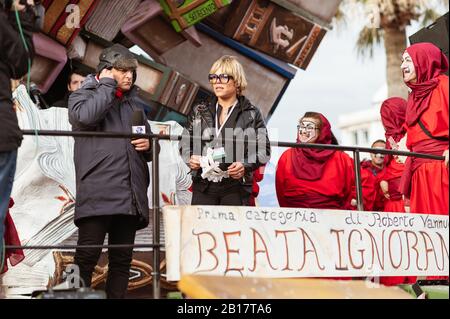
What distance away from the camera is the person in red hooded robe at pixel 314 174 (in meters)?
6.57

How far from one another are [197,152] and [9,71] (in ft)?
4.70

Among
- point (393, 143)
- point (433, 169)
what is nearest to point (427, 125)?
point (433, 169)

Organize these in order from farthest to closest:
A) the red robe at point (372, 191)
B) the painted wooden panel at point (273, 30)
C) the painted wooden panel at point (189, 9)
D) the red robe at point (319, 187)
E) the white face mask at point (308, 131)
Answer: the painted wooden panel at point (273, 30), the painted wooden panel at point (189, 9), the red robe at point (372, 191), the white face mask at point (308, 131), the red robe at point (319, 187)

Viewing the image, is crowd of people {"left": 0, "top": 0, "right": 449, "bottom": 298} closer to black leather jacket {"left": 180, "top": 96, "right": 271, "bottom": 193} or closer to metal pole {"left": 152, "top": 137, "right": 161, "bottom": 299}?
black leather jacket {"left": 180, "top": 96, "right": 271, "bottom": 193}

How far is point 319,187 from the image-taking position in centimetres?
659

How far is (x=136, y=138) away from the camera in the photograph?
16.6 feet

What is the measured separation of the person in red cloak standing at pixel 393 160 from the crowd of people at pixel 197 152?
0.74 m

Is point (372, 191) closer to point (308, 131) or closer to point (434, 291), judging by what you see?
point (434, 291)

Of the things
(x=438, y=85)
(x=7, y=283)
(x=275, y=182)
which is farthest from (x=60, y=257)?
(x=438, y=85)

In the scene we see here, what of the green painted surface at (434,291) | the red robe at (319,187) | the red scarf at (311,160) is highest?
the red scarf at (311,160)

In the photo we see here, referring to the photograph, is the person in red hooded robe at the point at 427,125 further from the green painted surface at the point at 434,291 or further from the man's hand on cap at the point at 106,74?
the man's hand on cap at the point at 106,74

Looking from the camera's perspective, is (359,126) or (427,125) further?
(359,126)

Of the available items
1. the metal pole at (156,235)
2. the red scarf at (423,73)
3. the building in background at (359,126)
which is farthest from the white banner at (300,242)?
the building in background at (359,126)

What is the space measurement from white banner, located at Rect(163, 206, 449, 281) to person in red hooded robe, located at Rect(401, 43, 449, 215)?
0.32 meters
